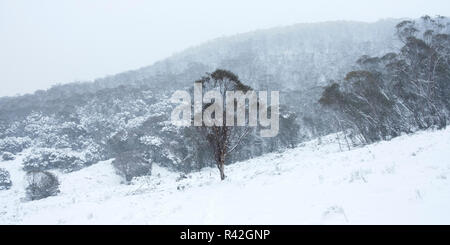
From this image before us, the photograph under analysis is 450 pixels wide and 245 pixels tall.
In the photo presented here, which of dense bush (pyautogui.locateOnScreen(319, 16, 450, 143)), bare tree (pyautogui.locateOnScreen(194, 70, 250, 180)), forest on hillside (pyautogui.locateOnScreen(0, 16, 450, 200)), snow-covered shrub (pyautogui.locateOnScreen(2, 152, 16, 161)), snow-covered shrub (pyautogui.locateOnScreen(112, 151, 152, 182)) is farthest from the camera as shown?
snow-covered shrub (pyautogui.locateOnScreen(2, 152, 16, 161))

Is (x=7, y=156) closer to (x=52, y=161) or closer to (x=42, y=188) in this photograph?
(x=52, y=161)

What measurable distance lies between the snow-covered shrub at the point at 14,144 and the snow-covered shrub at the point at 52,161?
342 inches

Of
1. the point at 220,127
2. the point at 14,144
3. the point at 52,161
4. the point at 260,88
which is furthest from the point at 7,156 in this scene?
the point at 260,88

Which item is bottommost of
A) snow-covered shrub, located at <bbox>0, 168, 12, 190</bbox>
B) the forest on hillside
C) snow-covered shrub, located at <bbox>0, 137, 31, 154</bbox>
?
snow-covered shrub, located at <bbox>0, 168, 12, 190</bbox>

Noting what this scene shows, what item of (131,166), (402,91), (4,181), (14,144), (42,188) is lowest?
(4,181)

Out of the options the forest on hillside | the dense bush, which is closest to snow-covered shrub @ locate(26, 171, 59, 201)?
the forest on hillside

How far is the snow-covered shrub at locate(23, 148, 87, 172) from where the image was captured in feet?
155

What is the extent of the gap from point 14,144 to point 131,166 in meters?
29.9

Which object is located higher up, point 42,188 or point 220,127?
point 220,127

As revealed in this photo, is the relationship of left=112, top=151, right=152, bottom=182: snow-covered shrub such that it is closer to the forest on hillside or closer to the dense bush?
the forest on hillside

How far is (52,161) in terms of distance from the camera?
48000 mm

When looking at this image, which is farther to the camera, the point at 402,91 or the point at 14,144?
the point at 14,144

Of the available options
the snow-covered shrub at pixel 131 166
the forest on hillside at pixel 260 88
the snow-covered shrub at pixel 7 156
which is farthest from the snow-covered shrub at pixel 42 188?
the snow-covered shrub at pixel 7 156

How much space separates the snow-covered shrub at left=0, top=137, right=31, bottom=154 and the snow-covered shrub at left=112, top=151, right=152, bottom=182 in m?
25.9
